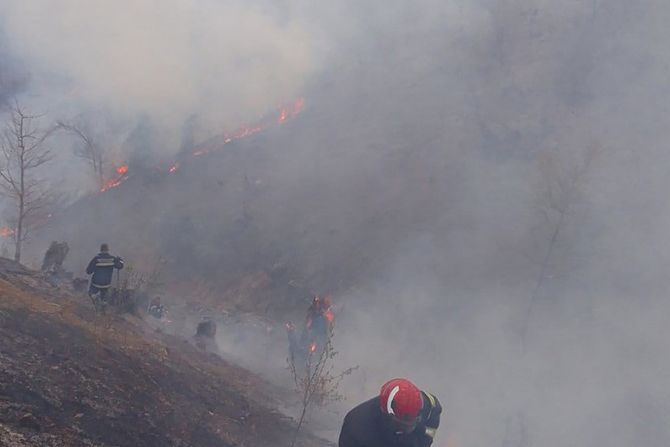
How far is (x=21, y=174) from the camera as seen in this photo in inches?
499

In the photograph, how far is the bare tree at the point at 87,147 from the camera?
21422 millimetres

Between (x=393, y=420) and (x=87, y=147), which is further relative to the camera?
(x=87, y=147)

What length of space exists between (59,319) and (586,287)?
12844mm

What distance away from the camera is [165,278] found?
17.7 m

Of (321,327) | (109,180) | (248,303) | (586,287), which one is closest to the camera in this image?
(321,327)

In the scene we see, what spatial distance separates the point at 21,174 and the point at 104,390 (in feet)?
29.3

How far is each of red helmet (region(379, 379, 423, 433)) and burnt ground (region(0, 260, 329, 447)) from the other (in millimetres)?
2592

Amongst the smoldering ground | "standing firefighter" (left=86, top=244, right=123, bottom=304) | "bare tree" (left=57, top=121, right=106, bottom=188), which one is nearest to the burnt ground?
"standing firefighter" (left=86, top=244, right=123, bottom=304)

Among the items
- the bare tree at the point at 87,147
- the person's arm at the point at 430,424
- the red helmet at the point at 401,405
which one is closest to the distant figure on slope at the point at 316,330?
the person's arm at the point at 430,424

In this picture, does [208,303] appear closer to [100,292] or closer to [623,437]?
[100,292]

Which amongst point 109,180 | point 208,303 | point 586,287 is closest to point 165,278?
point 208,303

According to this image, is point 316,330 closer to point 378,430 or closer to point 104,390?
point 104,390


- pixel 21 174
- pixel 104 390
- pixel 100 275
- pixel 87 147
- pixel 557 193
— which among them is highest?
pixel 557 193

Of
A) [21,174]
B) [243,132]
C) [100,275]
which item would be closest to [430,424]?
[100,275]
